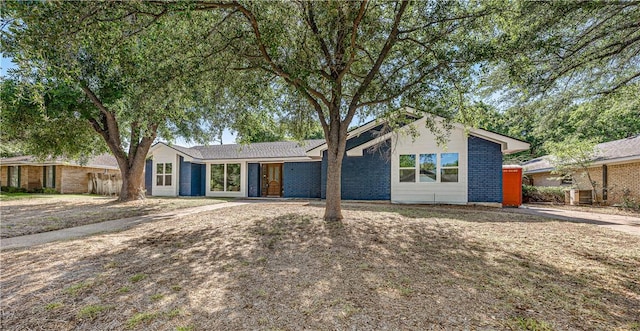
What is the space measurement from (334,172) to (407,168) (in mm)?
7049

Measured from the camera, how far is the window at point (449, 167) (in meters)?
13.0

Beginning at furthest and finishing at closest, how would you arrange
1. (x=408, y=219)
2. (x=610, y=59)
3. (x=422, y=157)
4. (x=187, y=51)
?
(x=422, y=157) < (x=408, y=219) < (x=610, y=59) < (x=187, y=51)

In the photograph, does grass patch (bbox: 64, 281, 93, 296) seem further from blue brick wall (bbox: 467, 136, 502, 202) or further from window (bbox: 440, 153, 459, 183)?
blue brick wall (bbox: 467, 136, 502, 202)

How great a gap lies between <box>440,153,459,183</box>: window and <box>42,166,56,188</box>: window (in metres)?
27.2

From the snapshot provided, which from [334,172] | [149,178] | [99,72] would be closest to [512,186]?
[334,172]

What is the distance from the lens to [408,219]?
8.57m

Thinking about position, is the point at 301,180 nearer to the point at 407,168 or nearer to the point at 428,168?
the point at 407,168

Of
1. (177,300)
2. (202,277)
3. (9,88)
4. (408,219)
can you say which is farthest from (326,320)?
(9,88)

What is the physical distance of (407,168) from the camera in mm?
13672

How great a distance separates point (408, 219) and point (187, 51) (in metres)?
7.46

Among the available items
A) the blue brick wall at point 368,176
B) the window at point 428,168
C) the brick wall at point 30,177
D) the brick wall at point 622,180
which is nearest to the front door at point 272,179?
the blue brick wall at point 368,176

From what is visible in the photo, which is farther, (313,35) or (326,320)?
(313,35)

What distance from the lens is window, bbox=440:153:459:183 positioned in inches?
511

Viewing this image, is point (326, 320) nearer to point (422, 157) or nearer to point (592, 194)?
point (422, 157)
